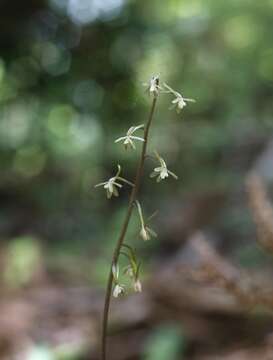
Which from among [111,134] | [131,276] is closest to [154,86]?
[131,276]

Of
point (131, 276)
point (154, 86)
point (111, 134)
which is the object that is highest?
point (111, 134)

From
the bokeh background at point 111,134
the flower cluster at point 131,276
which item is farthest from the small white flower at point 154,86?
the bokeh background at point 111,134

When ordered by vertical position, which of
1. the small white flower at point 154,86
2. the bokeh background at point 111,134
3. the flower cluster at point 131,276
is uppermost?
the bokeh background at point 111,134

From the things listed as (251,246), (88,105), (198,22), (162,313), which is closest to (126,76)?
(88,105)

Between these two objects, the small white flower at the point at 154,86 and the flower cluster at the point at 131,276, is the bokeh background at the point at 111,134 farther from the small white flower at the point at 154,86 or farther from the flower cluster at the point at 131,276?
the small white flower at the point at 154,86

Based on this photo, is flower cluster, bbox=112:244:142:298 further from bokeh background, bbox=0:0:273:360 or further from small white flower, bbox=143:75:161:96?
bokeh background, bbox=0:0:273:360

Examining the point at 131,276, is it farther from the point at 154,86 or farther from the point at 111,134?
the point at 111,134

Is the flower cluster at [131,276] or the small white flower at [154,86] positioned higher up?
the small white flower at [154,86]

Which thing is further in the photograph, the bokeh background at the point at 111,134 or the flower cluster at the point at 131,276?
the bokeh background at the point at 111,134

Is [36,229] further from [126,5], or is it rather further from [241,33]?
[241,33]
